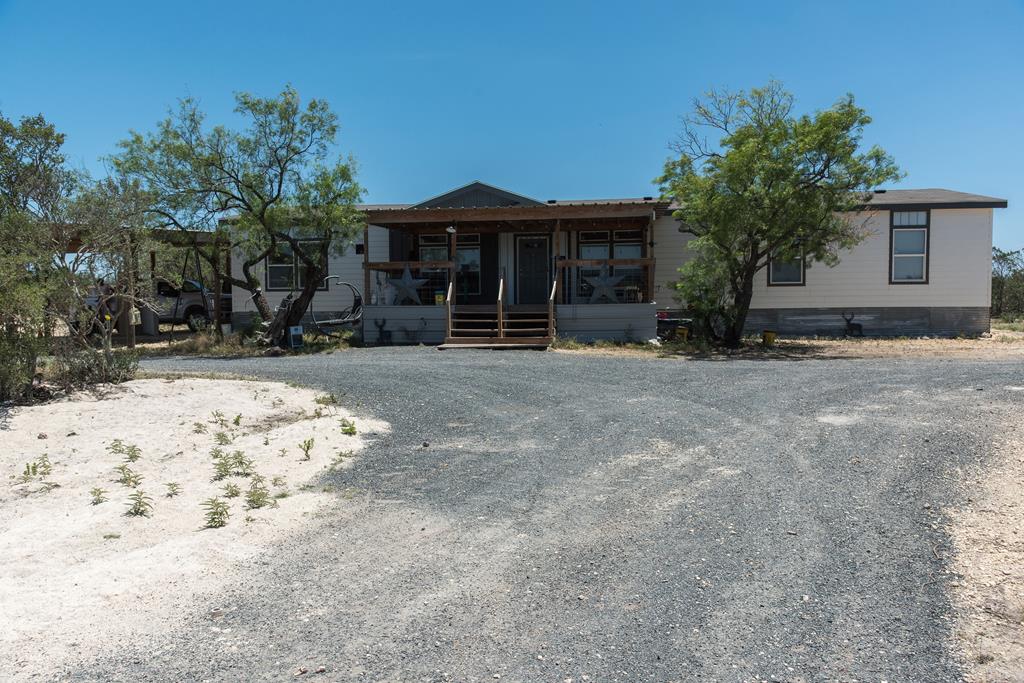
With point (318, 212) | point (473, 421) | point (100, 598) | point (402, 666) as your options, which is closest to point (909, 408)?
point (473, 421)

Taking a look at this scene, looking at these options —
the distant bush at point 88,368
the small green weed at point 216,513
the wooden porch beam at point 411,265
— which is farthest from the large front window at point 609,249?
the small green weed at point 216,513

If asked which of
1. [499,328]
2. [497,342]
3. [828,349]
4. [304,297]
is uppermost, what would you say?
[304,297]

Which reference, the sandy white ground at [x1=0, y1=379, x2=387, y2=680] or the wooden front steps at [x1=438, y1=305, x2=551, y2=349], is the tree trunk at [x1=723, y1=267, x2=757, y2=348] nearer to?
the wooden front steps at [x1=438, y1=305, x2=551, y2=349]

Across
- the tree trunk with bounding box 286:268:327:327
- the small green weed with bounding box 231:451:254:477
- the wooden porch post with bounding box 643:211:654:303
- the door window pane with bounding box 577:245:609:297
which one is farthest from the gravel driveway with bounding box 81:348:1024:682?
the door window pane with bounding box 577:245:609:297

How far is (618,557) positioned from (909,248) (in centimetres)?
1782

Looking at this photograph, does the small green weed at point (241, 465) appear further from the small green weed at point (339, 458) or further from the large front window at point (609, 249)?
the large front window at point (609, 249)

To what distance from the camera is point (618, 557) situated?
3.91m

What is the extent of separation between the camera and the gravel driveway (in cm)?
291

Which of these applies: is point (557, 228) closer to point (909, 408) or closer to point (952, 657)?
point (909, 408)

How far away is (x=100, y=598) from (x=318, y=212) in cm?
1315

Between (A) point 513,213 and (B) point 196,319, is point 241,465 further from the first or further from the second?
(B) point 196,319

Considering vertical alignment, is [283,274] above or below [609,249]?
below

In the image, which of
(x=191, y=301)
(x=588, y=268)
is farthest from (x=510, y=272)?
(x=191, y=301)

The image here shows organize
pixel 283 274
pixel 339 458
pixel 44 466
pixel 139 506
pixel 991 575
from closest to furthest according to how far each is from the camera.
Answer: pixel 991 575, pixel 139 506, pixel 44 466, pixel 339 458, pixel 283 274
